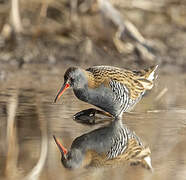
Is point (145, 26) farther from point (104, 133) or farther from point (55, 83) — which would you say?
point (104, 133)

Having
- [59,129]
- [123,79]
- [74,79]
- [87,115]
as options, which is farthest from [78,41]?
[59,129]

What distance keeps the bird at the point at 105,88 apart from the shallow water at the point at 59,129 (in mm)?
217

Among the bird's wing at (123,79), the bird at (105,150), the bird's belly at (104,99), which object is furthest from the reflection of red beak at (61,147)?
the bird's wing at (123,79)

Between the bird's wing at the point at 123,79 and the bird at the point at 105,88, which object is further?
the bird's wing at the point at 123,79

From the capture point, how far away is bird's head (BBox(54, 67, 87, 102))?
7125mm

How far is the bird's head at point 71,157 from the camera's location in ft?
17.2

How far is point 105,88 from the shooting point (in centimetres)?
729

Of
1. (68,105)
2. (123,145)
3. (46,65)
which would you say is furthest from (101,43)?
(123,145)

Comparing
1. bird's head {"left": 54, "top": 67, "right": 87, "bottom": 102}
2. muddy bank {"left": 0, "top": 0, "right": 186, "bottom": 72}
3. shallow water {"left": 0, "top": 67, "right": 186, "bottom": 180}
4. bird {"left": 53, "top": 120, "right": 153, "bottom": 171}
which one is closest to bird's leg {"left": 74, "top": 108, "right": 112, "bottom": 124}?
shallow water {"left": 0, "top": 67, "right": 186, "bottom": 180}

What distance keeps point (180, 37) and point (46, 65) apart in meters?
3.48

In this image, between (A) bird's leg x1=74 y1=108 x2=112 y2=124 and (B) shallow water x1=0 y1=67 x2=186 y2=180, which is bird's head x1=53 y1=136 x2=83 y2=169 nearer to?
(B) shallow water x1=0 y1=67 x2=186 y2=180

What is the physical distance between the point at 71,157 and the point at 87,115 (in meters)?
2.02

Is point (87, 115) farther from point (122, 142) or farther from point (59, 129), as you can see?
point (122, 142)

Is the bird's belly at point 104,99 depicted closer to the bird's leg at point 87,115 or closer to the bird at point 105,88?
the bird at point 105,88
